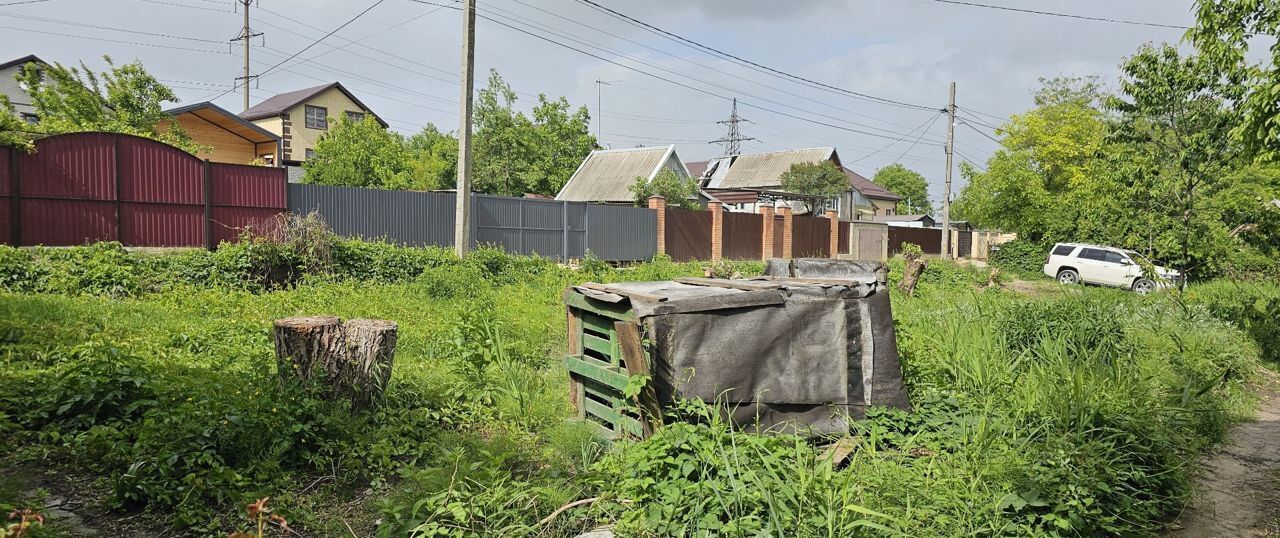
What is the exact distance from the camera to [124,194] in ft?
37.9

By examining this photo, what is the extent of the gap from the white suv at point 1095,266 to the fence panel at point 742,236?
8.85 meters

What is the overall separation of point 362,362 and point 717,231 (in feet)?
59.9

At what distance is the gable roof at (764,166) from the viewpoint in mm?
→ 42384

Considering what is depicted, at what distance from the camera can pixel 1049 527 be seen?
3.79 metres

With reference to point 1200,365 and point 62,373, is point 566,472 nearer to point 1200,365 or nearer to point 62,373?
point 62,373

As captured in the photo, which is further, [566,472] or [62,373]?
[62,373]

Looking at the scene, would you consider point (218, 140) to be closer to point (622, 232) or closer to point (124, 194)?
point (124, 194)

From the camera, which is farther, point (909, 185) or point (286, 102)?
point (909, 185)

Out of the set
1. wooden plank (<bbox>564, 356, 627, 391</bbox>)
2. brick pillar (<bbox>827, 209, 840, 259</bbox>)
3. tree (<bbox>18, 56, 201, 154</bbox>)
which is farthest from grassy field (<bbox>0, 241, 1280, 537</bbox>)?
brick pillar (<bbox>827, 209, 840, 259</bbox>)

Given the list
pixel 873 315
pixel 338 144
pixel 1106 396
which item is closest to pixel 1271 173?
pixel 1106 396

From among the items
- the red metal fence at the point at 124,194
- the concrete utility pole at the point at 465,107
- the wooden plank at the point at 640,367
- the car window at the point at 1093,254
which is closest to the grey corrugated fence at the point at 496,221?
the red metal fence at the point at 124,194

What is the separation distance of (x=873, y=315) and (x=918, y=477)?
1278mm

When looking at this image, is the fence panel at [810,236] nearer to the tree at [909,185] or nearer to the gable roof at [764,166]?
the gable roof at [764,166]

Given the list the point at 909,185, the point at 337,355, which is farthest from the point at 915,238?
the point at 909,185
